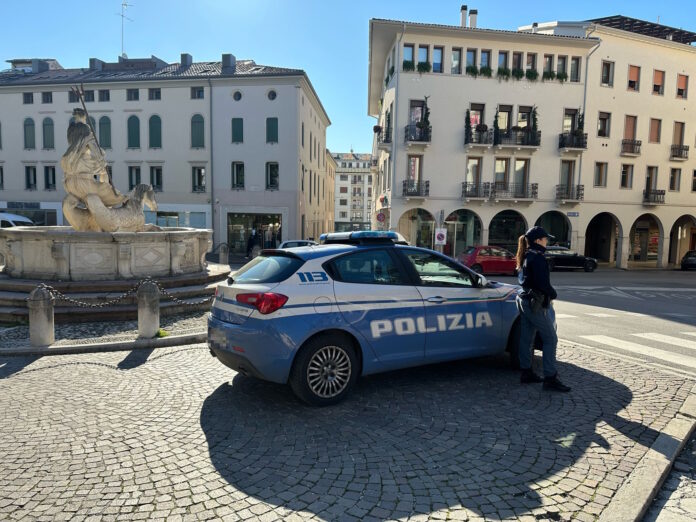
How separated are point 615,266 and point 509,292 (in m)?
29.9

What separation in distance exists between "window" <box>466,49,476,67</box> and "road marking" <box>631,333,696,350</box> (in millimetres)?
23462

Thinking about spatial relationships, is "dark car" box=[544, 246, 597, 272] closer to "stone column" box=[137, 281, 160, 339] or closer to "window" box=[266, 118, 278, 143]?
"window" box=[266, 118, 278, 143]

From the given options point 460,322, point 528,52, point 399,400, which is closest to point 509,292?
point 460,322

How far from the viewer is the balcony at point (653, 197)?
30.9 m

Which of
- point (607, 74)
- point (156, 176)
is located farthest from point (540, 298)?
point (156, 176)

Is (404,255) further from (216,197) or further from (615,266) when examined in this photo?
(615,266)

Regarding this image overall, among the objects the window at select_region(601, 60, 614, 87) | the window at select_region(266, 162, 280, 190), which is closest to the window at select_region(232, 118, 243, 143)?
the window at select_region(266, 162, 280, 190)

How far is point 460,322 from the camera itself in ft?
18.4

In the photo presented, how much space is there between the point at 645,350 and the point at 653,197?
28750mm

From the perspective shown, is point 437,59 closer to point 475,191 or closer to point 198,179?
point 475,191

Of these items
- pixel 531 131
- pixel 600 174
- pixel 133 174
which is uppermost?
pixel 531 131

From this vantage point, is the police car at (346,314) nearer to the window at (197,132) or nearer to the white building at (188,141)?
Result: the white building at (188,141)

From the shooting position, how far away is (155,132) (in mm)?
33156

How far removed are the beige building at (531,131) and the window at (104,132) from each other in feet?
65.1
